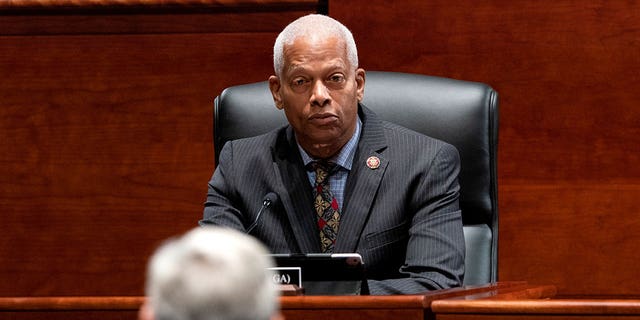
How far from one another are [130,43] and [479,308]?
1723 mm

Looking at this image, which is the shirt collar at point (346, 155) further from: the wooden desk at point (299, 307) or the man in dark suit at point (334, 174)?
the wooden desk at point (299, 307)

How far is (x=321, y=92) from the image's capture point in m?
2.29

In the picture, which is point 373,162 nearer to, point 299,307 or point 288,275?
point 288,275

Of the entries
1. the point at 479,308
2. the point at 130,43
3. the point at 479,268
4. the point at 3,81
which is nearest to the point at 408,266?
the point at 479,268

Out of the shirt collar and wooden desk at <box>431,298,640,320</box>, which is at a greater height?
the shirt collar

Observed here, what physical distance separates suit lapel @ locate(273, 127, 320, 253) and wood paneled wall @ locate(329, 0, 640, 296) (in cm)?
66

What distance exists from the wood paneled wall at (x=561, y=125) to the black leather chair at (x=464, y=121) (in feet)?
1.76

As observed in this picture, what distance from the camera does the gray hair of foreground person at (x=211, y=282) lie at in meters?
0.59

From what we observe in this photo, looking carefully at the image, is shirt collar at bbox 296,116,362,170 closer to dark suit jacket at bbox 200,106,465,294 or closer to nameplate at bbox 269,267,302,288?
dark suit jacket at bbox 200,106,465,294

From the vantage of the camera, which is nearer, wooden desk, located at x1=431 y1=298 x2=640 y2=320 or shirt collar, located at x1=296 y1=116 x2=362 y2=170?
wooden desk, located at x1=431 y1=298 x2=640 y2=320

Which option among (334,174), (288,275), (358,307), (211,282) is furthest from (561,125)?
(211,282)

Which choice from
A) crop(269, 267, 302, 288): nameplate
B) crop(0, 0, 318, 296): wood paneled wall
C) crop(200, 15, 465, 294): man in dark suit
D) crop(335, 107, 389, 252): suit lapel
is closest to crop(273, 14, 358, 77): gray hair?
crop(200, 15, 465, 294): man in dark suit

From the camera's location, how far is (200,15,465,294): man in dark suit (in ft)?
7.31

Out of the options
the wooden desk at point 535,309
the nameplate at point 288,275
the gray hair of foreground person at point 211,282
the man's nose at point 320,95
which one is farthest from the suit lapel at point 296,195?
the gray hair of foreground person at point 211,282
